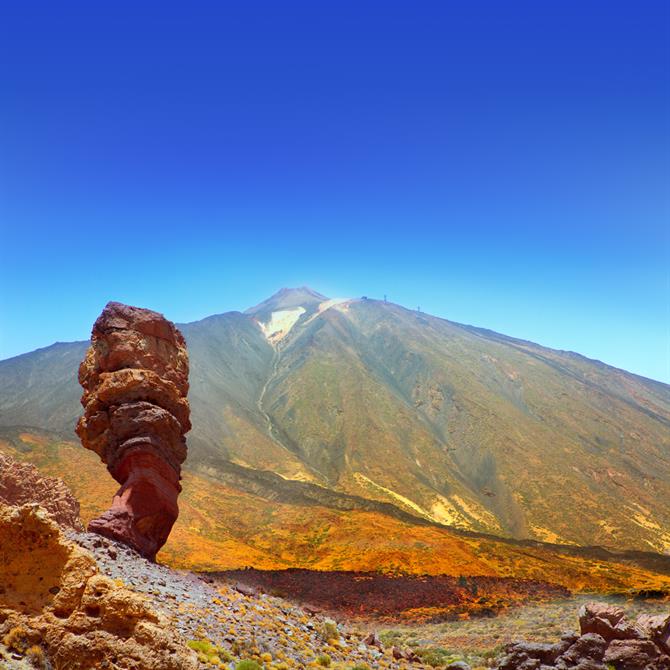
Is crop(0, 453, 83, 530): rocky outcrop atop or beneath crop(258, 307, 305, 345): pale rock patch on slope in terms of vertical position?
beneath

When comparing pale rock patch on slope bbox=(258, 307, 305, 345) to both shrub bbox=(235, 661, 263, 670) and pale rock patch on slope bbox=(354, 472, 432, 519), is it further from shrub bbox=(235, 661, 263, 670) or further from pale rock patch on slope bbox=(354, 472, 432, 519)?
shrub bbox=(235, 661, 263, 670)

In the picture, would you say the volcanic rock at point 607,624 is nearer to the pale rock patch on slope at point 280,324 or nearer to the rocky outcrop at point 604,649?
the rocky outcrop at point 604,649

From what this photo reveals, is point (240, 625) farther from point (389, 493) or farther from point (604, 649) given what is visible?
point (389, 493)

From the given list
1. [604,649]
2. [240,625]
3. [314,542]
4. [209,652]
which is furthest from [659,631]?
[314,542]

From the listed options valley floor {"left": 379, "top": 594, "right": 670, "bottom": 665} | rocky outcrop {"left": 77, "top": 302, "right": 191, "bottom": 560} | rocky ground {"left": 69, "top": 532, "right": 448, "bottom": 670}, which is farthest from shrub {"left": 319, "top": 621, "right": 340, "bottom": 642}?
rocky outcrop {"left": 77, "top": 302, "right": 191, "bottom": 560}

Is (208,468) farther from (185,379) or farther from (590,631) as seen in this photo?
(590,631)

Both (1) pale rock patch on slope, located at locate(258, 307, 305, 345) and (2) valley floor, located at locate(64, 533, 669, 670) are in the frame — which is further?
(1) pale rock patch on slope, located at locate(258, 307, 305, 345)

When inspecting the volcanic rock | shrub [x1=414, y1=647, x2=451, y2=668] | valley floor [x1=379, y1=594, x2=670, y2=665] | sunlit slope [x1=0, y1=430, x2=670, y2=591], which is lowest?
sunlit slope [x1=0, y1=430, x2=670, y2=591]
